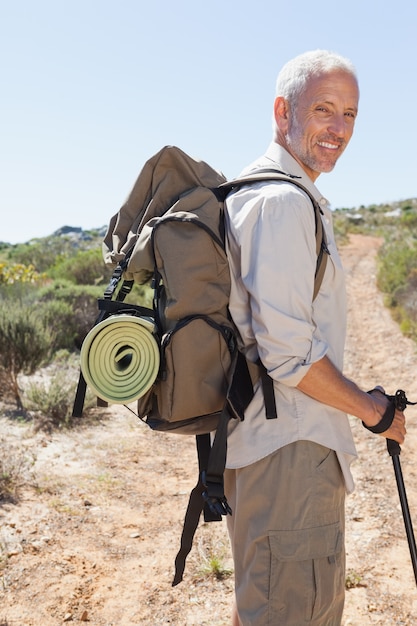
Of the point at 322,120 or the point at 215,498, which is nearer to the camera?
the point at 215,498

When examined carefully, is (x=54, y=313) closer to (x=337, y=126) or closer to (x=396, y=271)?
(x=337, y=126)

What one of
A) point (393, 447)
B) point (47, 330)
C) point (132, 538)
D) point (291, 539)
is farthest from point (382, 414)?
point (47, 330)

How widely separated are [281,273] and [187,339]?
0.34 meters

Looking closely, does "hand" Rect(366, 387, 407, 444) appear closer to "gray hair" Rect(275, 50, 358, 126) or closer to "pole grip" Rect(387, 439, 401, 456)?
"pole grip" Rect(387, 439, 401, 456)

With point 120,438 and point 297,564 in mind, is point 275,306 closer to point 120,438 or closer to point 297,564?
point 297,564

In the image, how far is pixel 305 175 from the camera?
6.97 feet

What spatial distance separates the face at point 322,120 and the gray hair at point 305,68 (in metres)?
0.02

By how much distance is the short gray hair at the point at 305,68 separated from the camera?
2.04 meters

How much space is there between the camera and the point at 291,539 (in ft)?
6.00

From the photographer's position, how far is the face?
6.73 ft

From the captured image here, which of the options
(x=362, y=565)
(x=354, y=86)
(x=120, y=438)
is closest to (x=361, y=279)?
(x=120, y=438)

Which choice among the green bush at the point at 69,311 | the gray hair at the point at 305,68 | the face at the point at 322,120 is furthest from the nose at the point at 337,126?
the green bush at the point at 69,311

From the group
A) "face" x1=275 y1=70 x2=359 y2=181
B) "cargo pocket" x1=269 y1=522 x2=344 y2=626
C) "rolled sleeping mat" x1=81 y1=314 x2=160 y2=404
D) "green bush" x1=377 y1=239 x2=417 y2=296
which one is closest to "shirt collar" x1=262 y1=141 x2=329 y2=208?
"face" x1=275 y1=70 x2=359 y2=181

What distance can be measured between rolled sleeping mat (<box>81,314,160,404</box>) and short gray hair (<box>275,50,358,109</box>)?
3.06 feet
